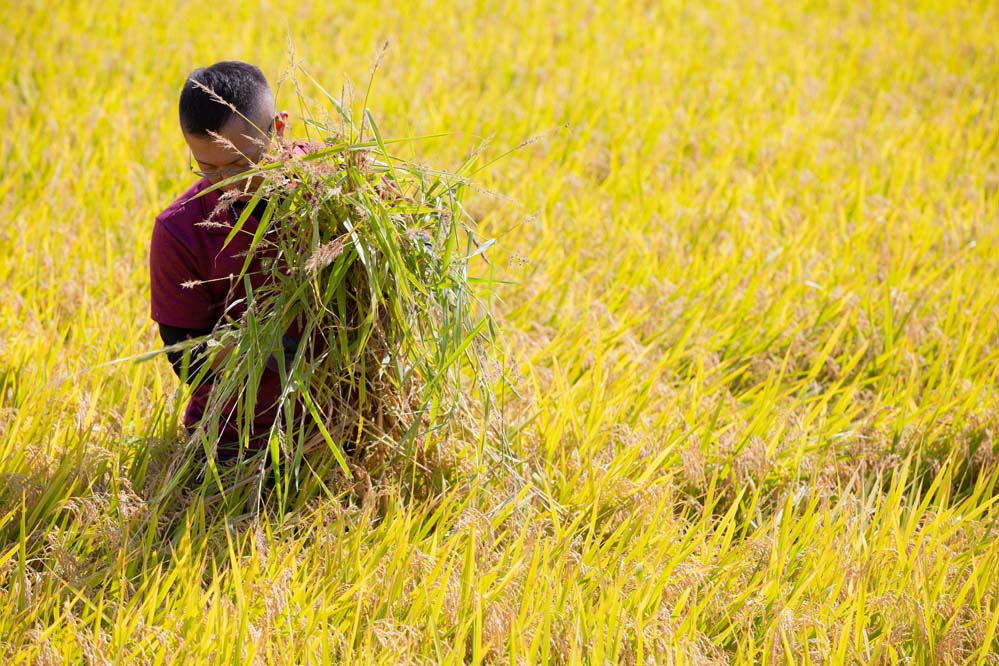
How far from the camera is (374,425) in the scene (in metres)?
1.97

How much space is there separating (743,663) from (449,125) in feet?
8.63

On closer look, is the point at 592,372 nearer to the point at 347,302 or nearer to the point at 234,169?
the point at 347,302

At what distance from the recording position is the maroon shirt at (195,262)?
185cm

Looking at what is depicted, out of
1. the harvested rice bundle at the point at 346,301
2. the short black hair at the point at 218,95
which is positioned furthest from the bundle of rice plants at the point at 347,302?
the short black hair at the point at 218,95

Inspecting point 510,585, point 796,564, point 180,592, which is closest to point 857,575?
point 796,564

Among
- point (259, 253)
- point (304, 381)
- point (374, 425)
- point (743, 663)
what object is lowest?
point (743, 663)

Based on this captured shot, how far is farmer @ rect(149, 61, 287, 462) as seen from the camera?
5.77 ft

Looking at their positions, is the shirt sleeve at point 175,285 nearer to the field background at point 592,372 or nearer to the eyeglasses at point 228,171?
the eyeglasses at point 228,171

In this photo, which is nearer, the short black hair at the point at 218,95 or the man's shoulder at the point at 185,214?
the short black hair at the point at 218,95

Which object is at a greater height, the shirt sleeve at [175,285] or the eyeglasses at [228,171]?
the eyeglasses at [228,171]

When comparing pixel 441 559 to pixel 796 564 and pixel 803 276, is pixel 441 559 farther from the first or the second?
pixel 803 276

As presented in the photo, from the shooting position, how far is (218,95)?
176 cm

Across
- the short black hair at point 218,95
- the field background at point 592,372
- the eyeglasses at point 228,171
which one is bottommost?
the field background at point 592,372

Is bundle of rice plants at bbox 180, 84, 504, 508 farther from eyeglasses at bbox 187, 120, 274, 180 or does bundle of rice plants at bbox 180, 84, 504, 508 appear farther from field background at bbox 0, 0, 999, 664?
field background at bbox 0, 0, 999, 664
